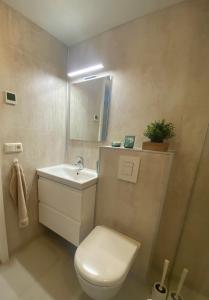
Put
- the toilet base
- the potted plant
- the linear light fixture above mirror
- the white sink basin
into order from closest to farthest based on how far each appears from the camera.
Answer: the toilet base → the potted plant → the white sink basin → the linear light fixture above mirror

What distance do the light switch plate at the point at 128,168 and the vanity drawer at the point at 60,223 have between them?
2.03ft

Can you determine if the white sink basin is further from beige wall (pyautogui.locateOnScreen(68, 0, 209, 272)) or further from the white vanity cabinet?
beige wall (pyautogui.locateOnScreen(68, 0, 209, 272))

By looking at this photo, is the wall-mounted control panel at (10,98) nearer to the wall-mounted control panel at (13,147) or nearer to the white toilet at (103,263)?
the wall-mounted control panel at (13,147)

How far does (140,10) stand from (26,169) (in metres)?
1.85

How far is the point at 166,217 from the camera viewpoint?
1.32m

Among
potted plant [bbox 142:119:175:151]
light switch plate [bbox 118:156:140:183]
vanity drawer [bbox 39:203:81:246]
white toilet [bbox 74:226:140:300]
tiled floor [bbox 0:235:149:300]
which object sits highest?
potted plant [bbox 142:119:175:151]

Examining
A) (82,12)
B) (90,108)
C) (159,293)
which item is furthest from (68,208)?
(82,12)

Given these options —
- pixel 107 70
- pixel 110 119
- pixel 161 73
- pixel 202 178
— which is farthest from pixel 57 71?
pixel 202 178

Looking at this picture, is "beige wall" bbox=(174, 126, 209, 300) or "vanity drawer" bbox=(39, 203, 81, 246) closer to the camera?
"beige wall" bbox=(174, 126, 209, 300)

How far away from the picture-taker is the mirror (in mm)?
1566

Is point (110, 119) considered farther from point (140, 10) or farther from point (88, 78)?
point (140, 10)

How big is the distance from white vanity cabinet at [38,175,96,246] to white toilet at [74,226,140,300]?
8.5 inches

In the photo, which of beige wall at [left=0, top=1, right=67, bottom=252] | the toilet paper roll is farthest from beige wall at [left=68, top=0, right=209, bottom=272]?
beige wall at [left=0, top=1, right=67, bottom=252]

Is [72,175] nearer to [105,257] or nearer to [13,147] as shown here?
[13,147]
